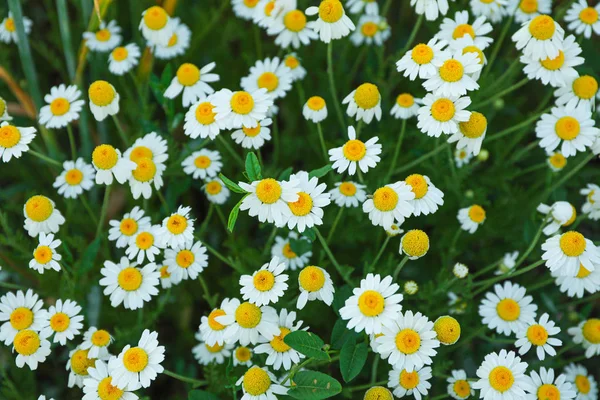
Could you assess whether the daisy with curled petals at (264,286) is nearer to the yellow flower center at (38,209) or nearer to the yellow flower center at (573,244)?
the yellow flower center at (38,209)

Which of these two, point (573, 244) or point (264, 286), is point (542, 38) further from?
point (264, 286)

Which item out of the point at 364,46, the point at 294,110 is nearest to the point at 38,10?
the point at 294,110

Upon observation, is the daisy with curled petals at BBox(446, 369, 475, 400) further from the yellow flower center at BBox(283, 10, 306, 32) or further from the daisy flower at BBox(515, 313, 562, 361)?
the yellow flower center at BBox(283, 10, 306, 32)

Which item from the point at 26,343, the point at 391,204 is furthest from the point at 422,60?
the point at 26,343

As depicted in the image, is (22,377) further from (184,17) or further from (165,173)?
(184,17)

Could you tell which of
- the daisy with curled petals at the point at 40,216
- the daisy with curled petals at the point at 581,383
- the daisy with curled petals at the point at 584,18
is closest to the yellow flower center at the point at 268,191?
the daisy with curled petals at the point at 40,216

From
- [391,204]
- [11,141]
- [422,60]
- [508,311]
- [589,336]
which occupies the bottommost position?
[589,336]
